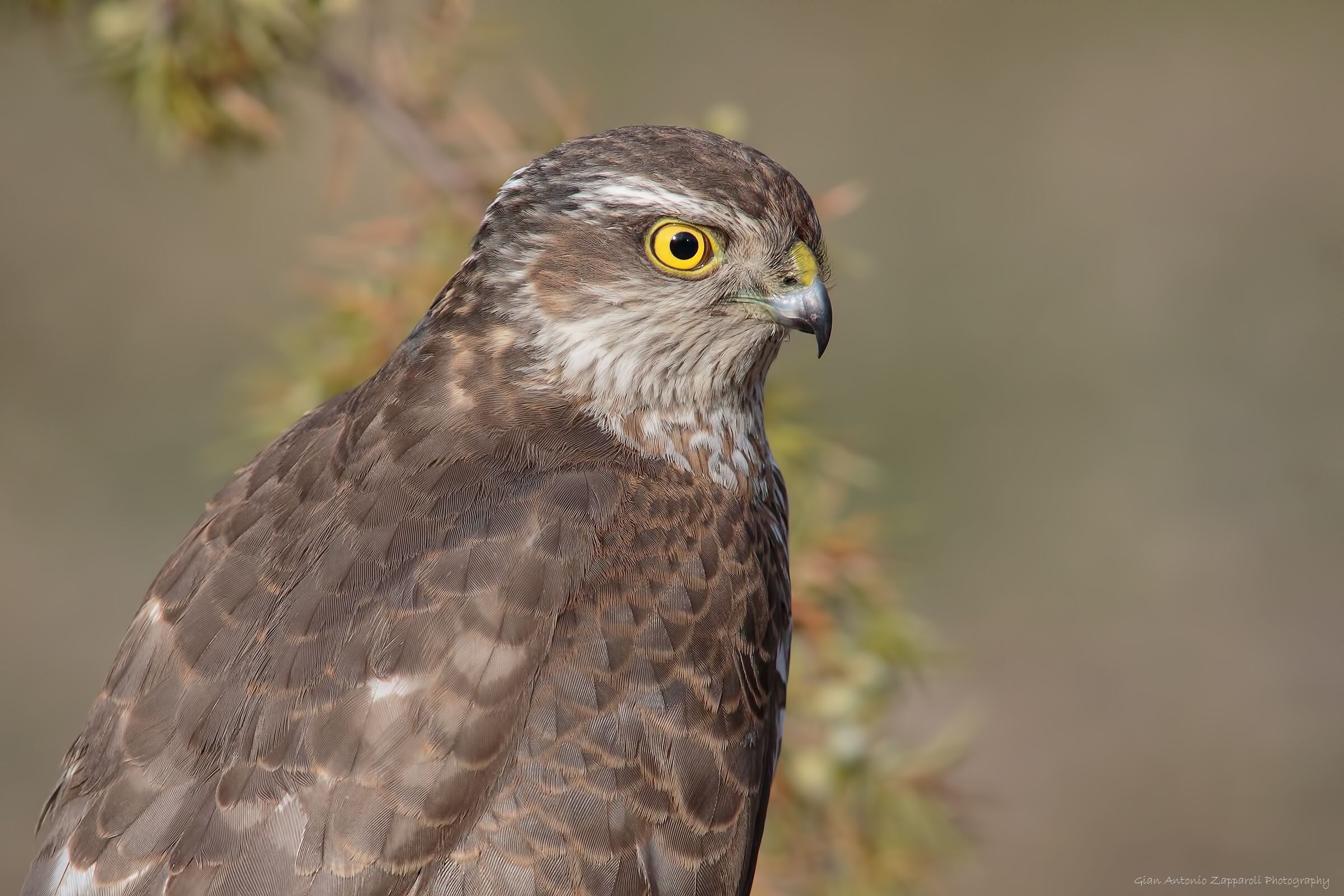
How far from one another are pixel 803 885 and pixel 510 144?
2128 millimetres

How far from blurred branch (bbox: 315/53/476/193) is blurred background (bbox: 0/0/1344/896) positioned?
15.1ft

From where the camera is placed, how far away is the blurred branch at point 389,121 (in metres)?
3.54

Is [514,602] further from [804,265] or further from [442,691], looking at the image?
[804,265]

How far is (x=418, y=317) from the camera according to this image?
399cm

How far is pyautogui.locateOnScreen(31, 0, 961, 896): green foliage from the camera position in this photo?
137 inches

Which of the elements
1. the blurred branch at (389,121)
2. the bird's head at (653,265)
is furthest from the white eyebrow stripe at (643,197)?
the blurred branch at (389,121)

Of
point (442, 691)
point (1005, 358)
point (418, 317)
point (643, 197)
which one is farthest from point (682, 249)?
point (1005, 358)

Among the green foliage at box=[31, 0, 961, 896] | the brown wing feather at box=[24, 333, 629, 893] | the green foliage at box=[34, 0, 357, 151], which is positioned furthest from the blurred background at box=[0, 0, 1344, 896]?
the brown wing feather at box=[24, 333, 629, 893]

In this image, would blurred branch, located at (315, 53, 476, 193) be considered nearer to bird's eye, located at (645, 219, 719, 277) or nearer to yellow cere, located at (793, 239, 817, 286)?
bird's eye, located at (645, 219, 719, 277)

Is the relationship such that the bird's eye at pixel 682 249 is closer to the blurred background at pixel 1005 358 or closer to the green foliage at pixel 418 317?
the green foliage at pixel 418 317

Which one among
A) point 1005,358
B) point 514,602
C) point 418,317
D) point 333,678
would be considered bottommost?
point 1005,358

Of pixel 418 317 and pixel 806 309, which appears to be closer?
pixel 806 309

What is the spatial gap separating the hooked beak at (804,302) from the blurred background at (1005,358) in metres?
4.29

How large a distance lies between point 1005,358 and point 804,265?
652cm
